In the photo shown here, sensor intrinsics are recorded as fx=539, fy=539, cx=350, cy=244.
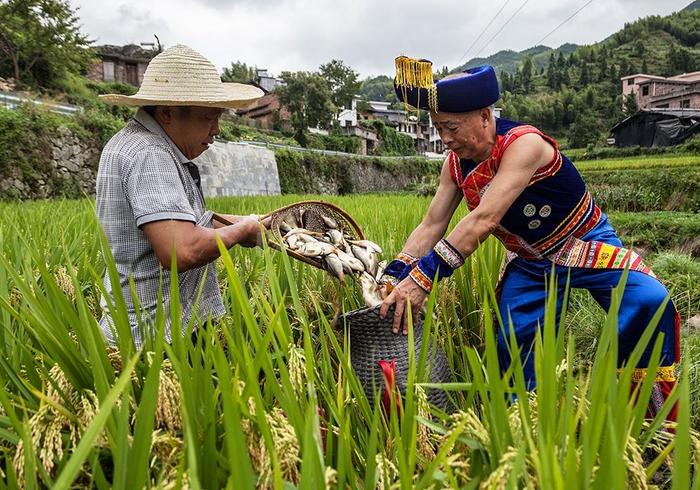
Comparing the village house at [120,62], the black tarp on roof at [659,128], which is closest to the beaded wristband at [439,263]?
the village house at [120,62]

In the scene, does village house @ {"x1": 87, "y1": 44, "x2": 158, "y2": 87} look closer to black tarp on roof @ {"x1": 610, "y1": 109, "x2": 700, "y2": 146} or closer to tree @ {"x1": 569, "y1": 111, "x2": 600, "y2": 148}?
black tarp on roof @ {"x1": 610, "y1": 109, "x2": 700, "y2": 146}

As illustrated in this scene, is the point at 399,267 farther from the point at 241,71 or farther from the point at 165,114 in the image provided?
the point at 241,71

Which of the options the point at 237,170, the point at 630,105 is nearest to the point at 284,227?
the point at 237,170

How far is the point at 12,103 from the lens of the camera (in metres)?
8.84

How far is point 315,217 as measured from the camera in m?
1.61

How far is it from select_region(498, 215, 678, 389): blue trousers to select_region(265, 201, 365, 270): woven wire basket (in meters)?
0.51

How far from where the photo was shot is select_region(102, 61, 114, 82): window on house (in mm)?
24469

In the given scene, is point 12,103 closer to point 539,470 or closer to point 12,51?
point 12,51

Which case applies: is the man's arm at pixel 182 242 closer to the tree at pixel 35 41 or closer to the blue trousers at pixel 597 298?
the blue trousers at pixel 597 298

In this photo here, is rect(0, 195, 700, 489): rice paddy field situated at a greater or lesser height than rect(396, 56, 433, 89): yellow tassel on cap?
lesser

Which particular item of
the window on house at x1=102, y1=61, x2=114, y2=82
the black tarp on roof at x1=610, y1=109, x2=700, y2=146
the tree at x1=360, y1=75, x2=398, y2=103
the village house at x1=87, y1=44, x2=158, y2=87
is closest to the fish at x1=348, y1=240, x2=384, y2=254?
the village house at x1=87, y1=44, x2=158, y2=87

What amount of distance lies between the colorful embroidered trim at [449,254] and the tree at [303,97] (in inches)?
974

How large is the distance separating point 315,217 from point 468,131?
510 millimetres

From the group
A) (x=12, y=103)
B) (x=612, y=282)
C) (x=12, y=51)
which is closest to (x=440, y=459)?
(x=612, y=282)
